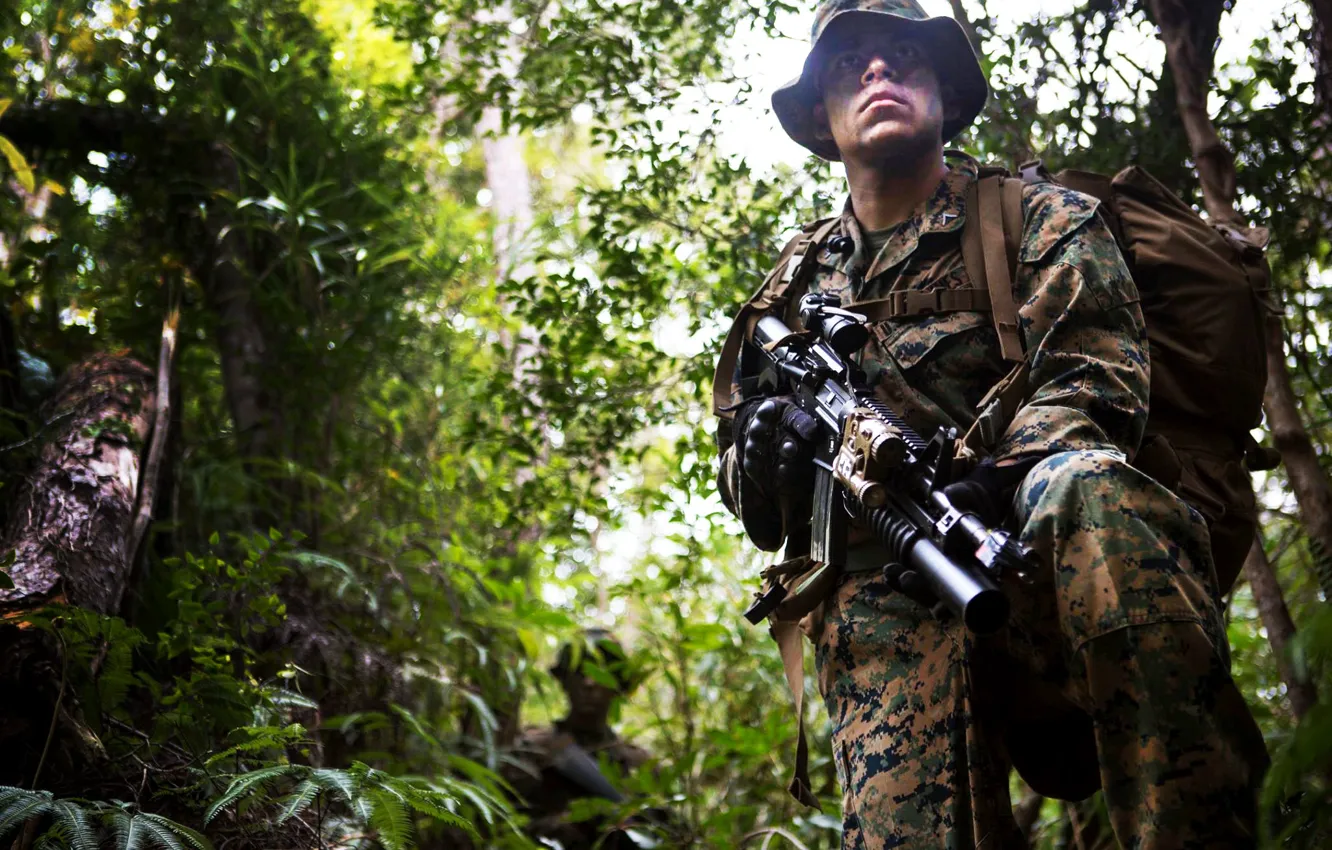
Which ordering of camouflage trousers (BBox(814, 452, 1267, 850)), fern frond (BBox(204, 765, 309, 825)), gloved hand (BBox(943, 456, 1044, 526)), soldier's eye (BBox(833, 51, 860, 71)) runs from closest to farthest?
camouflage trousers (BBox(814, 452, 1267, 850)) → gloved hand (BBox(943, 456, 1044, 526)) → fern frond (BBox(204, 765, 309, 825)) → soldier's eye (BBox(833, 51, 860, 71))

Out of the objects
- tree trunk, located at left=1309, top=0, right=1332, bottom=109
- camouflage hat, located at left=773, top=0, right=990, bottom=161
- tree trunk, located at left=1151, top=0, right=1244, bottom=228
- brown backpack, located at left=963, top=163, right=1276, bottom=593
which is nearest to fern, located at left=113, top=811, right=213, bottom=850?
brown backpack, located at left=963, top=163, right=1276, bottom=593

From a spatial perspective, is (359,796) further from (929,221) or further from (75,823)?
(929,221)

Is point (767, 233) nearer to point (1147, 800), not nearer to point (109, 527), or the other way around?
point (109, 527)

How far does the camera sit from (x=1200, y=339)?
8.30 ft

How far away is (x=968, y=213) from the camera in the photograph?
2.73 m

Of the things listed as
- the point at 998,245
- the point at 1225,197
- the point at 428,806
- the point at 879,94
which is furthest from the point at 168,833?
the point at 1225,197

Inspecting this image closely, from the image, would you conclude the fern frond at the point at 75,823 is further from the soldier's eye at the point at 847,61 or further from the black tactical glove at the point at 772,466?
the soldier's eye at the point at 847,61

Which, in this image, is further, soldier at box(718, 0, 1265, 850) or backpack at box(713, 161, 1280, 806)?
backpack at box(713, 161, 1280, 806)

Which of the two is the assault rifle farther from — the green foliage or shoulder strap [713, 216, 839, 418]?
the green foliage

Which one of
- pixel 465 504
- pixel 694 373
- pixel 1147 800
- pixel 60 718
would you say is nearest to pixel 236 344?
pixel 465 504

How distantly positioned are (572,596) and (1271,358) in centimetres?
509

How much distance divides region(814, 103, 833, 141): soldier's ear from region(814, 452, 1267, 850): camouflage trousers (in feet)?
4.27

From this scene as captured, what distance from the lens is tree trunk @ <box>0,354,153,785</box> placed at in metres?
2.79

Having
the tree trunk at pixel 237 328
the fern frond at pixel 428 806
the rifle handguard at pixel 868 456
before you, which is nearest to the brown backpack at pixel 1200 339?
the rifle handguard at pixel 868 456
